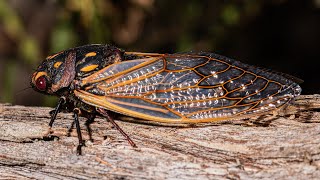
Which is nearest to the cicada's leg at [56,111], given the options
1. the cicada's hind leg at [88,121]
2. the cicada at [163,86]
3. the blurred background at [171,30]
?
the cicada at [163,86]

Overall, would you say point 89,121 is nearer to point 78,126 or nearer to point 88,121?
point 88,121

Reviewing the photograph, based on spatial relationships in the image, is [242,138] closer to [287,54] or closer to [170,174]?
[170,174]

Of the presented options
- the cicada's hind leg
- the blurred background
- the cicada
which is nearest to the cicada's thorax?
the cicada

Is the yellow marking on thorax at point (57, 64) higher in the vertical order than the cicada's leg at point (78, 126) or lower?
higher

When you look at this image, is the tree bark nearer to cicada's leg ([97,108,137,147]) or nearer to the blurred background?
cicada's leg ([97,108,137,147])

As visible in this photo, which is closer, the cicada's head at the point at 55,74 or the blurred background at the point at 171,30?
the cicada's head at the point at 55,74

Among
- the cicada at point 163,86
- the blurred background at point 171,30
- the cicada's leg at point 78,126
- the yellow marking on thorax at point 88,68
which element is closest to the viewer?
the cicada's leg at point 78,126

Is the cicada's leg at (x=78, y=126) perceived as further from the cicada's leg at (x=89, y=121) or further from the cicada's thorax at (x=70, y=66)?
the cicada's thorax at (x=70, y=66)

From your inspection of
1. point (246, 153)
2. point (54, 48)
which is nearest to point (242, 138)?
point (246, 153)
